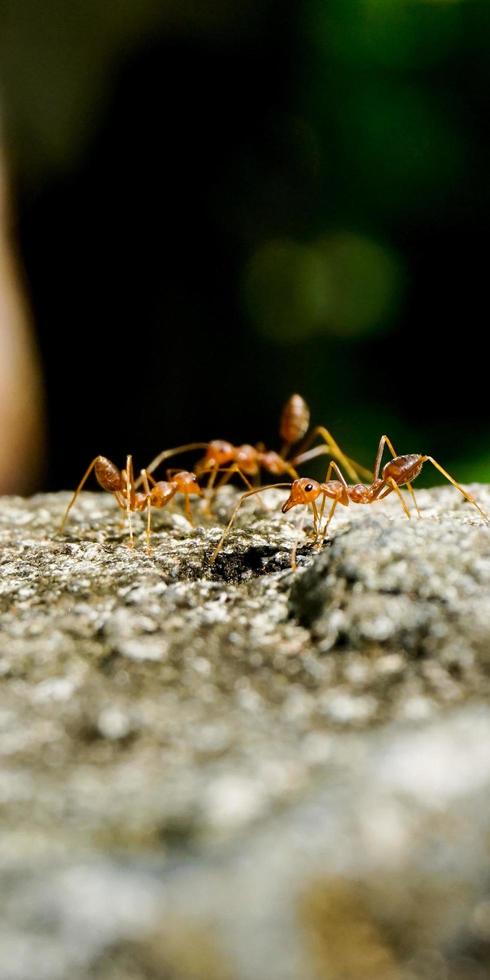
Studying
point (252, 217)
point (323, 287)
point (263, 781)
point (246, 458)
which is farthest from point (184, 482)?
point (252, 217)

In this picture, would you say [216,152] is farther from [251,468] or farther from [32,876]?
[32,876]

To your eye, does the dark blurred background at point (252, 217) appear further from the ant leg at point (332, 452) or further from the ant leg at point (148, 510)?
the ant leg at point (148, 510)

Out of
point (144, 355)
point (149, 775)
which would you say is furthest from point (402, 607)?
point (144, 355)

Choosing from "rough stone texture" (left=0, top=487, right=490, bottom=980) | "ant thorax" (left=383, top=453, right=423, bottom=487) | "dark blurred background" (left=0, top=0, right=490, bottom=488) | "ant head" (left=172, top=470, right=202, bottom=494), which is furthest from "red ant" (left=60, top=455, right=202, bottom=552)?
"dark blurred background" (left=0, top=0, right=490, bottom=488)

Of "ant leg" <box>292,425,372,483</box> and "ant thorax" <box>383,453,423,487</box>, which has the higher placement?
"ant thorax" <box>383,453,423,487</box>

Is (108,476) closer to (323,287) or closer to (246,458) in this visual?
(246,458)

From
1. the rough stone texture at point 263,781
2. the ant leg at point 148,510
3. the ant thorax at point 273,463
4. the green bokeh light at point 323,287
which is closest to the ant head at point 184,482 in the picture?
the ant leg at point 148,510

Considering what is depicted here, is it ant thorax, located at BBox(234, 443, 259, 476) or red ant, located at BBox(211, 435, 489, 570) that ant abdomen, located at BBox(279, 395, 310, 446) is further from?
red ant, located at BBox(211, 435, 489, 570)
